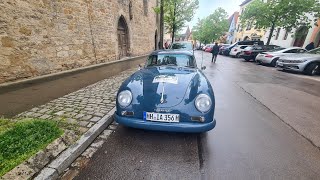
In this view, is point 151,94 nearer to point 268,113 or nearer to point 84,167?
point 84,167

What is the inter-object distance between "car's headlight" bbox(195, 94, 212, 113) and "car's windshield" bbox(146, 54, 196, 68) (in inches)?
67.7

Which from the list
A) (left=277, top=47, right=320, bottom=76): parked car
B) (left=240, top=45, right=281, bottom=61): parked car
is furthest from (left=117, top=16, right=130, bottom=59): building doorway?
(left=277, top=47, right=320, bottom=76): parked car

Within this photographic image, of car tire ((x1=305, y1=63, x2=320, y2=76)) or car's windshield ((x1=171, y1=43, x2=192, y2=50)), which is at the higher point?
car's windshield ((x1=171, y1=43, x2=192, y2=50))

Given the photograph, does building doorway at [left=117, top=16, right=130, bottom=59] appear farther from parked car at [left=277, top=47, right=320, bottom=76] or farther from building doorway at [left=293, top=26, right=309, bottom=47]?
building doorway at [left=293, top=26, right=309, bottom=47]

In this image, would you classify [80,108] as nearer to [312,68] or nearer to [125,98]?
[125,98]

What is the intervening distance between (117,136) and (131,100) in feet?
2.57

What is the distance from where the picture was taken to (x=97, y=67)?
383 inches

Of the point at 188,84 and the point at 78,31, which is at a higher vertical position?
the point at 78,31

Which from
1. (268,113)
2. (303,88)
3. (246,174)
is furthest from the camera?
(303,88)

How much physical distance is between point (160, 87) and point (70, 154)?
1.70 metres

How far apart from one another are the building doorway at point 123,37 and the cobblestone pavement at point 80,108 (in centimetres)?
913

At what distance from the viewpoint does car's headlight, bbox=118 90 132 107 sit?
9.82 feet

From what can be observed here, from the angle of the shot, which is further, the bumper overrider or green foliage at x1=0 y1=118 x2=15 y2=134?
green foliage at x1=0 y1=118 x2=15 y2=134

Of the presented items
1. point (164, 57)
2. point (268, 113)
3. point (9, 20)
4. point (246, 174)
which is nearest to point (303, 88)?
point (268, 113)
